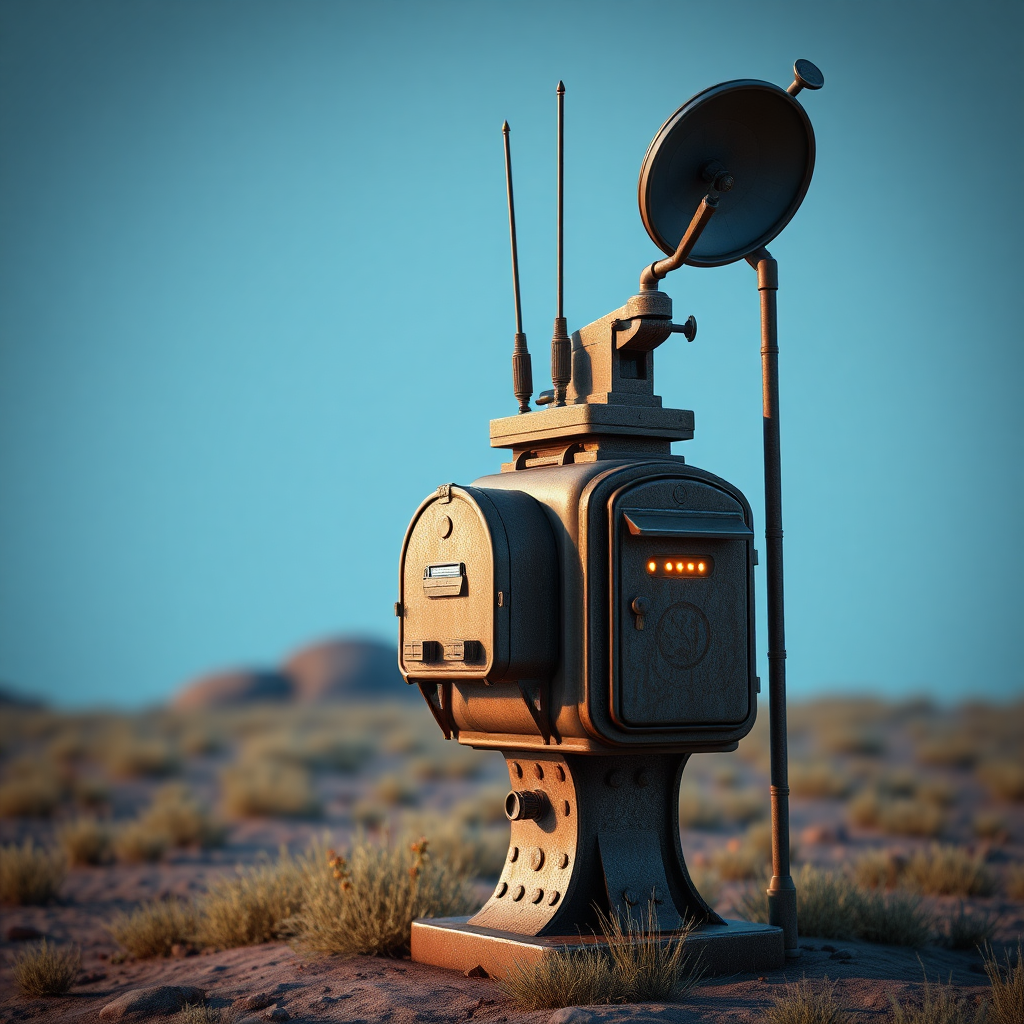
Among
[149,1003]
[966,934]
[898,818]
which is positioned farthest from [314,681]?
[149,1003]

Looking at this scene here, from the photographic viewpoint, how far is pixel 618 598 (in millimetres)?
6316

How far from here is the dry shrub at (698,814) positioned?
1633cm

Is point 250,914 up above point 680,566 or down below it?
below

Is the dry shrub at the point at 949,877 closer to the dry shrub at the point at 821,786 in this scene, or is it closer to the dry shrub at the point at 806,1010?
the dry shrub at the point at 806,1010

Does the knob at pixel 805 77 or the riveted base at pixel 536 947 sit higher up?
the knob at pixel 805 77

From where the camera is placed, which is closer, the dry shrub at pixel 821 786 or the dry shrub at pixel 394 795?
the dry shrub at pixel 394 795

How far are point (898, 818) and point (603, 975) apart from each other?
1094 centimetres

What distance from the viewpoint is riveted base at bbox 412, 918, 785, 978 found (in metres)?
6.35

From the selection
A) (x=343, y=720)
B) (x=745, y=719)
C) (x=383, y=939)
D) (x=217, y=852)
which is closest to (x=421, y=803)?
(x=217, y=852)

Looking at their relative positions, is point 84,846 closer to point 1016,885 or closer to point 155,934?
point 155,934

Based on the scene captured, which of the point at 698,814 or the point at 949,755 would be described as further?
the point at 949,755

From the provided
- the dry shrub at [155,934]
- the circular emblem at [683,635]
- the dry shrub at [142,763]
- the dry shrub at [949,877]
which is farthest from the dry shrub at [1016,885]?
the dry shrub at [142,763]

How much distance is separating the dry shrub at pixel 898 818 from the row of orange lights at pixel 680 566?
1056 cm

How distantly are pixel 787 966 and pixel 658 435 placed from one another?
2768 mm
